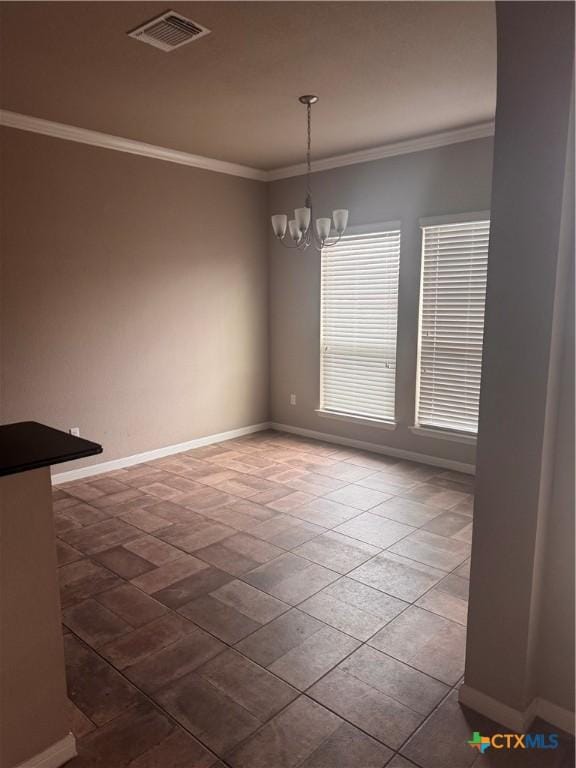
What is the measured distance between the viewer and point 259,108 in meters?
3.80

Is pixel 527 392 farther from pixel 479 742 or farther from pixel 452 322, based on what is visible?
pixel 452 322

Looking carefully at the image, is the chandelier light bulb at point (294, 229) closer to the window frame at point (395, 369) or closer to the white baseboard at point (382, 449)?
the window frame at point (395, 369)

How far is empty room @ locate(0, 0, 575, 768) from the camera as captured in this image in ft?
5.83

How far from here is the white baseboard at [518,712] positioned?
194 cm

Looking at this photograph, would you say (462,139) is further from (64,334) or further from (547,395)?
(64,334)

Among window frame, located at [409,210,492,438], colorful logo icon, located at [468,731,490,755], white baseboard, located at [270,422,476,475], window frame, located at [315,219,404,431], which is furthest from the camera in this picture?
window frame, located at [315,219,404,431]

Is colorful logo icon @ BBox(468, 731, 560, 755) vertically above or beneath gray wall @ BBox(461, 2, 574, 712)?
beneath

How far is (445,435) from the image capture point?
484 cm

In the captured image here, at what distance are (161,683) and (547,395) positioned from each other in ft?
6.17

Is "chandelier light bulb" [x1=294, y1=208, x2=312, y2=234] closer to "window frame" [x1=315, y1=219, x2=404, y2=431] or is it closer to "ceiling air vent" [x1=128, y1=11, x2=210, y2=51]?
"ceiling air vent" [x1=128, y1=11, x2=210, y2=51]

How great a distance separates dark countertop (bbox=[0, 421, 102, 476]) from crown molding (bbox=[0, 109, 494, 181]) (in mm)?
3135

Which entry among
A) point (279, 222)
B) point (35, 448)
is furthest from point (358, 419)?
point (35, 448)

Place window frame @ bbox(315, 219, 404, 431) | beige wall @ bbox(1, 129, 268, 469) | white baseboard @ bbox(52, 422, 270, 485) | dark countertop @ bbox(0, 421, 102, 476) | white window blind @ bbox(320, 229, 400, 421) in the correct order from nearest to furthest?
dark countertop @ bbox(0, 421, 102, 476)
beige wall @ bbox(1, 129, 268, 469)
white baseboard @ bbox(52, 422, 270, 485)
window frame @ bbox(315, 219, 404, 431)
white window blind @ bbox(320, 229, 400, 421)

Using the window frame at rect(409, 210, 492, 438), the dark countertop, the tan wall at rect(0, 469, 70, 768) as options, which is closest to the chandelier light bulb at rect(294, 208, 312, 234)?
the window frame at rect(409, 210, 492, 438)
